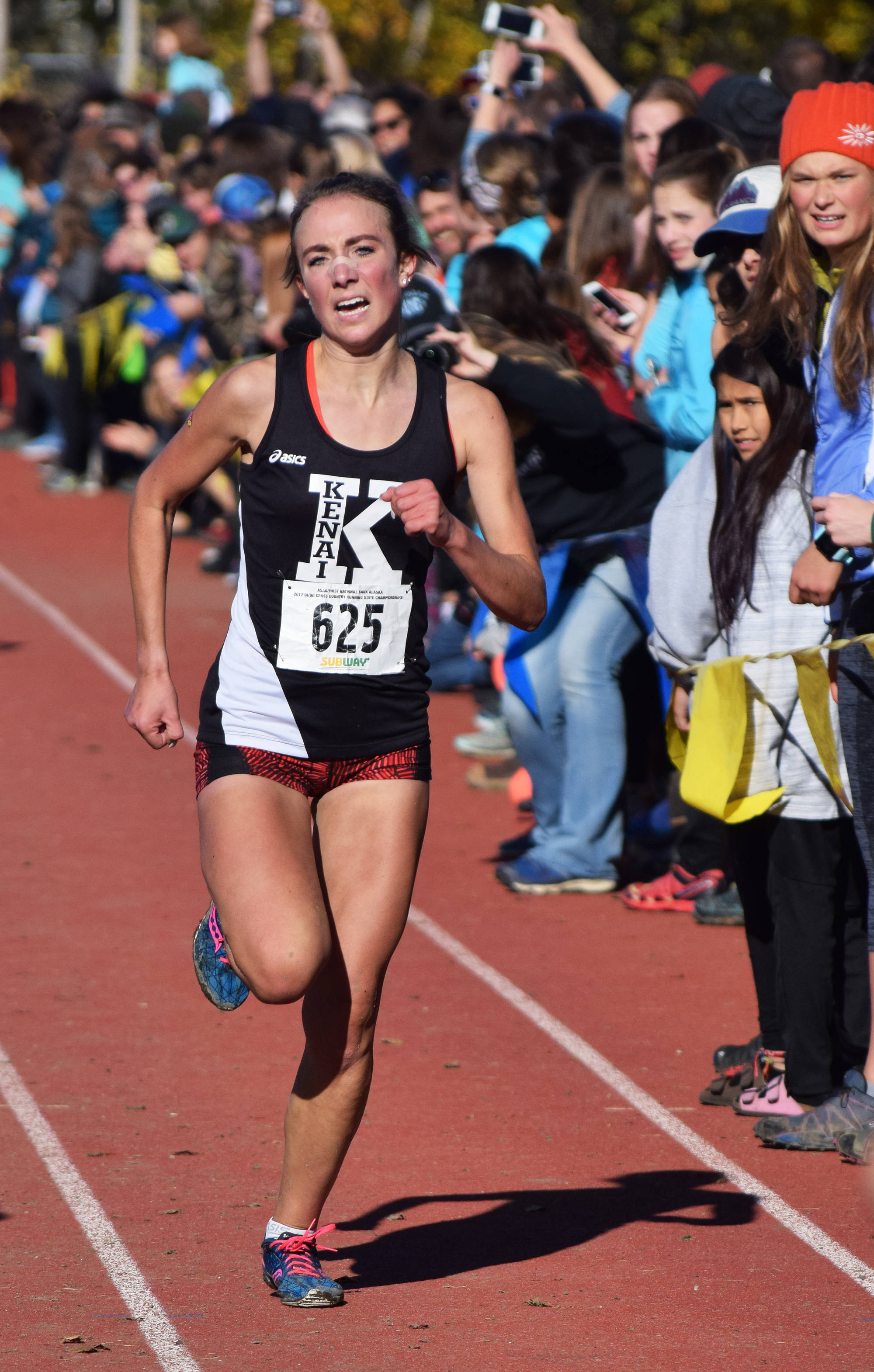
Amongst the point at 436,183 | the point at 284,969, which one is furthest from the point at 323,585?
the point at 436,183

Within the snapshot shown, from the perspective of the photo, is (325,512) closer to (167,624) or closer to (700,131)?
(700,131)

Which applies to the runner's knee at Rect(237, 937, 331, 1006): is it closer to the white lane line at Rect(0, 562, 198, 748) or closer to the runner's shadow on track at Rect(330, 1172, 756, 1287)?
the runner's shadow on track at Rect(330, 1172, 756, 1287)

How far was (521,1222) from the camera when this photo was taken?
15.2 feet

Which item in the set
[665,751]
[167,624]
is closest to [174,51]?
[167,624]

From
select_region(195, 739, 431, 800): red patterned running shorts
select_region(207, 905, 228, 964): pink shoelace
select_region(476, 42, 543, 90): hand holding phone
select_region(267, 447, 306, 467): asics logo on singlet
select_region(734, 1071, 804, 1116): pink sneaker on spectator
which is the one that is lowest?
select_region(734, 1071, 804, 1116): pink sneaker on spectator

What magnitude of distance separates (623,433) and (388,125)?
7359 millimetres

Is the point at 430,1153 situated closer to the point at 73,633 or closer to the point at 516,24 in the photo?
the point at 73,633

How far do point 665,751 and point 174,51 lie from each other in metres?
12.1

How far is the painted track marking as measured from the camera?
4.41 meters

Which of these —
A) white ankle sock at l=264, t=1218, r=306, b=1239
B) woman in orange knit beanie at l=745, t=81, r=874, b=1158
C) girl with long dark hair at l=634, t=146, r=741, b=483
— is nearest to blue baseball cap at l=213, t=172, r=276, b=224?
girl with long dark hair at l=634, t=146, r=741, b=483

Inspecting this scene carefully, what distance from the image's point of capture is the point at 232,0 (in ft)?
110

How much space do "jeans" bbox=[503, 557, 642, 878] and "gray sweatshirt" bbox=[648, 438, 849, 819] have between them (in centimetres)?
170

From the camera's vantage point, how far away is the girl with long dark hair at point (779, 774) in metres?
5.13

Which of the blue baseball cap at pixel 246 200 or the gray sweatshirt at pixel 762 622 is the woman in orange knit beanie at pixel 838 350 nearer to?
the gray sweatshirt at pixel 762 622
